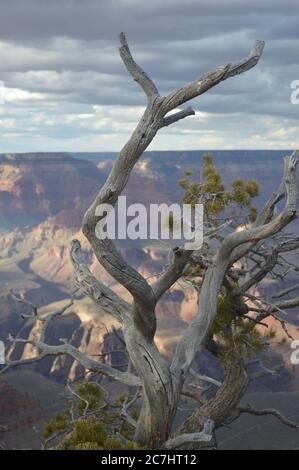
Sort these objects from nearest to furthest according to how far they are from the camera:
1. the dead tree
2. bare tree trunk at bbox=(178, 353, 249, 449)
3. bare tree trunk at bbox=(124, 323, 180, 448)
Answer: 1. the dead tree
2. bare tree trunk at bbox=(124, 323, 180, 448)
3. bare tree trunk at bbox=(178, 353, 249, 449)

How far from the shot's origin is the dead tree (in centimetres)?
631

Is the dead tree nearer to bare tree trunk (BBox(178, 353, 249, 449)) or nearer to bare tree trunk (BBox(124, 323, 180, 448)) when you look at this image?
bare tree trunk (BBox(124, 323, 180, 448))

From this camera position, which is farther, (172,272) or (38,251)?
(38,251)

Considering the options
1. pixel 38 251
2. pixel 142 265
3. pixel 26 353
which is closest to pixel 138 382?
pixel 26 353

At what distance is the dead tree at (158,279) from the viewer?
248 inches

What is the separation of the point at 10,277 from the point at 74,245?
15048cm

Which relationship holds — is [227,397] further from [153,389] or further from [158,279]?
[158,279]

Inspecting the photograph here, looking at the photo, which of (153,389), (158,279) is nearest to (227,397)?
(153,389)

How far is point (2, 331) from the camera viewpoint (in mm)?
108688

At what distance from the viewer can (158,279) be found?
7.09m

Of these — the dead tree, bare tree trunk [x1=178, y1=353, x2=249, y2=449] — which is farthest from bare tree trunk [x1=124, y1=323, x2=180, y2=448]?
bare tree trunk [x1=178, y1=353, x2=249, y2=449]

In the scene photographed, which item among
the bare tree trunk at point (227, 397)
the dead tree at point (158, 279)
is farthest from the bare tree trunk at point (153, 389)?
the bare tree trunk at point (227, 397)

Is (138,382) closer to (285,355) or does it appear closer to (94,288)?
(94,288)

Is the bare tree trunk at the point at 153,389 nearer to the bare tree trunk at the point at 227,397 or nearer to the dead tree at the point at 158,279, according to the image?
the dead tree at the point at 158,279
